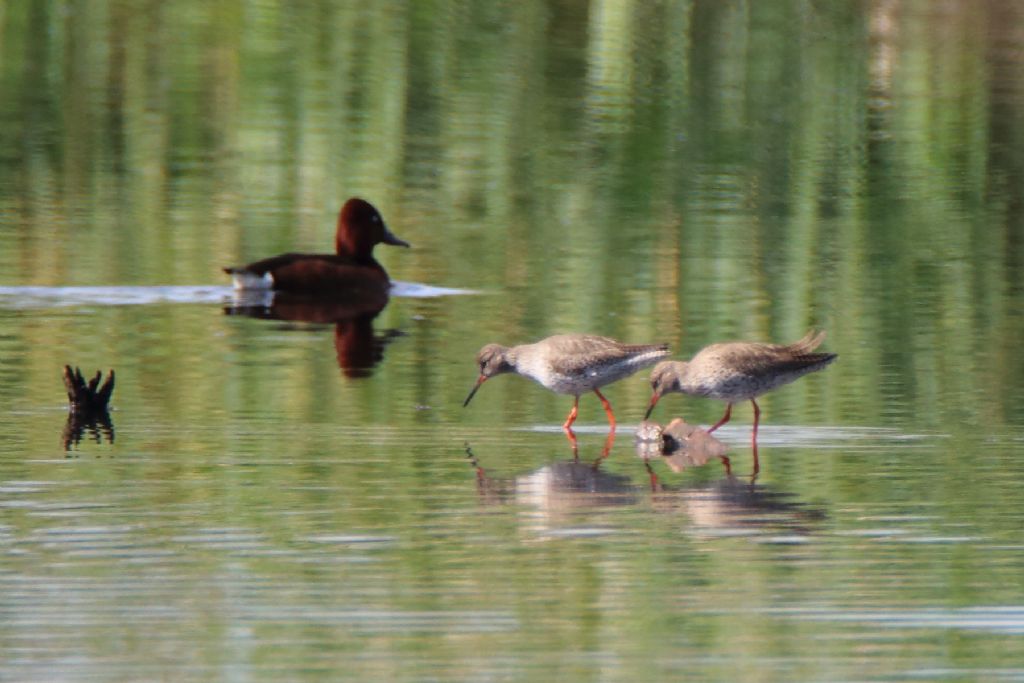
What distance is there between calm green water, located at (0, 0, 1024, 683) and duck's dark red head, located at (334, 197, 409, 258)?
0.58m

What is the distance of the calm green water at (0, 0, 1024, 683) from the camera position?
24.4 ft

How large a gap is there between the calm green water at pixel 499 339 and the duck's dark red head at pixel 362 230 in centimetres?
58

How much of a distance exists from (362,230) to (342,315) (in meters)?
1.93

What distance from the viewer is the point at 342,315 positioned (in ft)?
55.2

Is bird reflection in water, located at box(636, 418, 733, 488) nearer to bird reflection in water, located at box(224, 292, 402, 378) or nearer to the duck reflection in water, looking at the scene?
the duck reflection in water

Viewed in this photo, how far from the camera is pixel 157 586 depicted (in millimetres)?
7863

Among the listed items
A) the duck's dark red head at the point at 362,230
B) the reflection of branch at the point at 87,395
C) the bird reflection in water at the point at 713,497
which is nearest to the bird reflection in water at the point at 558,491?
the bird reflection in water at the point at 713,497

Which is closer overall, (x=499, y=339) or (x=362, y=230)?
(x=499, y=339)

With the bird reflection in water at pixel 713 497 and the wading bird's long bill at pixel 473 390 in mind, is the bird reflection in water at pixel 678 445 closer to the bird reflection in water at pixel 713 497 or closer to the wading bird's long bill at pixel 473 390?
the bird reflection in water at pixel 713 497

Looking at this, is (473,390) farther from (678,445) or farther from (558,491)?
(558,491)

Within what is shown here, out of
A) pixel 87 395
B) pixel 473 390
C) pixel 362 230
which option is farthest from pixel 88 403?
pixel 362 230

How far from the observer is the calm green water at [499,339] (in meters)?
7.44

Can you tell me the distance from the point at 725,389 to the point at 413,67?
57.9 ft

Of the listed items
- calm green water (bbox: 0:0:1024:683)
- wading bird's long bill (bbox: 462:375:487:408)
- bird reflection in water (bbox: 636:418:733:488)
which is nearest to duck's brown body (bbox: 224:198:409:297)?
calm green water (bbox: 0:0:1024:683)
